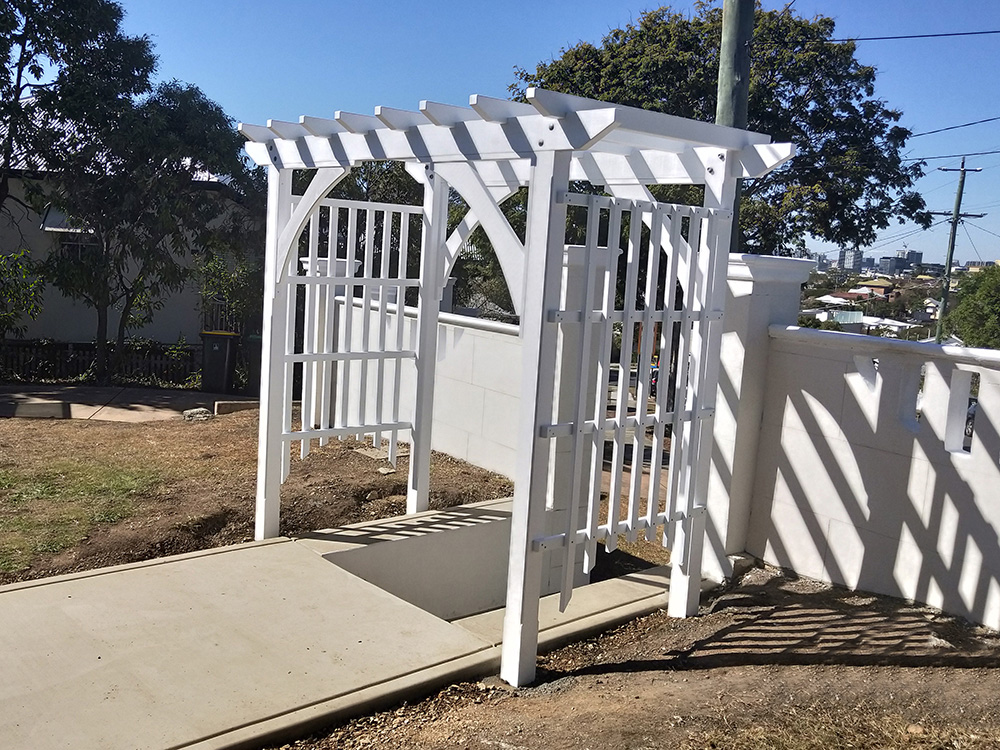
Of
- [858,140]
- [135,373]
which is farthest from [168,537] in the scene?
[858,140]

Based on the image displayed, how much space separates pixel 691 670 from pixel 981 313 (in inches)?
1059

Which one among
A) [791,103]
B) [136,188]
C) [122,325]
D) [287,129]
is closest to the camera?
[287,129]

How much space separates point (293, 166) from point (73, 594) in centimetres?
257

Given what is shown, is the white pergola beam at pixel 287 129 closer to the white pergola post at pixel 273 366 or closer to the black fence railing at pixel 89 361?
the white pergola post at pixel 273 366

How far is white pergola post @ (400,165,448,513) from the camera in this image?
599 cm

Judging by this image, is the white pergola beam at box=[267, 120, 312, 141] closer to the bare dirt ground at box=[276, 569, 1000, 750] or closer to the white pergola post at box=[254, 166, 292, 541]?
the white pergola post at box=[254, 166, 292, 541]

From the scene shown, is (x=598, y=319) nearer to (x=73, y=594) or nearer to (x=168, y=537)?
(x=73, y=594)

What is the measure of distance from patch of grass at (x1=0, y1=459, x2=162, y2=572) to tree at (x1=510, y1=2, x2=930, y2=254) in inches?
683

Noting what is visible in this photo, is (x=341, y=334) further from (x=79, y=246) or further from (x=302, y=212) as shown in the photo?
(x=79, y=246)

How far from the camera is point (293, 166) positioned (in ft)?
17.8

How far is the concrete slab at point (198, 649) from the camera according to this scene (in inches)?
131

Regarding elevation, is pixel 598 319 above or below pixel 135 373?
above

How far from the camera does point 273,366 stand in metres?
5.52

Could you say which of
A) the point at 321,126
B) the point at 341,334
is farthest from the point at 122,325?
the point at 321,126
